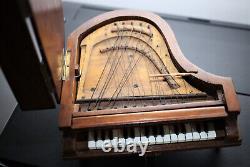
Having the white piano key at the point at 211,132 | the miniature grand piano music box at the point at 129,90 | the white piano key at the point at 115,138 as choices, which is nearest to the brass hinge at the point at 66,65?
the miniature grand piano music box at the point at 129,90

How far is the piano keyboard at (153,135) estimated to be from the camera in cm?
160

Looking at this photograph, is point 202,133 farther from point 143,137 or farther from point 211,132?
point 143,137

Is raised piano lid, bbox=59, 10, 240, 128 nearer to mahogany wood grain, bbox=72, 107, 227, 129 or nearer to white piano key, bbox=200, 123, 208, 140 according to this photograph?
mahogany wood grain, bbox=72, 107, 227, 129

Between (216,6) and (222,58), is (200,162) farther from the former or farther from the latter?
(216,6)

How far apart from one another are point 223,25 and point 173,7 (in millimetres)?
418

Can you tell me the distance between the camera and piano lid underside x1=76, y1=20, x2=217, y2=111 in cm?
174

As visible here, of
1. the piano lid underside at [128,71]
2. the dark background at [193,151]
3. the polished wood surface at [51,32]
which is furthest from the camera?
the dark background at [193,151]

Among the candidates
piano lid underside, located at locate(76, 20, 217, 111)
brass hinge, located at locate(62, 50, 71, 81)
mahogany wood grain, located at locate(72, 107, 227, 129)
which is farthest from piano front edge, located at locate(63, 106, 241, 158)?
brass hinge, located at locate(62, 50, 71, 81)

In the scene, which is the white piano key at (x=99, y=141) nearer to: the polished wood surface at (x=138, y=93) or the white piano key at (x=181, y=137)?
the polished wood surface at (x=138, y=93)

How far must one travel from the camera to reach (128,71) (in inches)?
73.6

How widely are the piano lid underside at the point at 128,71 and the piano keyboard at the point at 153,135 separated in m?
0.14

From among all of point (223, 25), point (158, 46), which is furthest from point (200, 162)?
→ point (223, 25)

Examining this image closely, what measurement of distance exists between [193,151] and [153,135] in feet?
1.49

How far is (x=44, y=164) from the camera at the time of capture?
6.35ft
